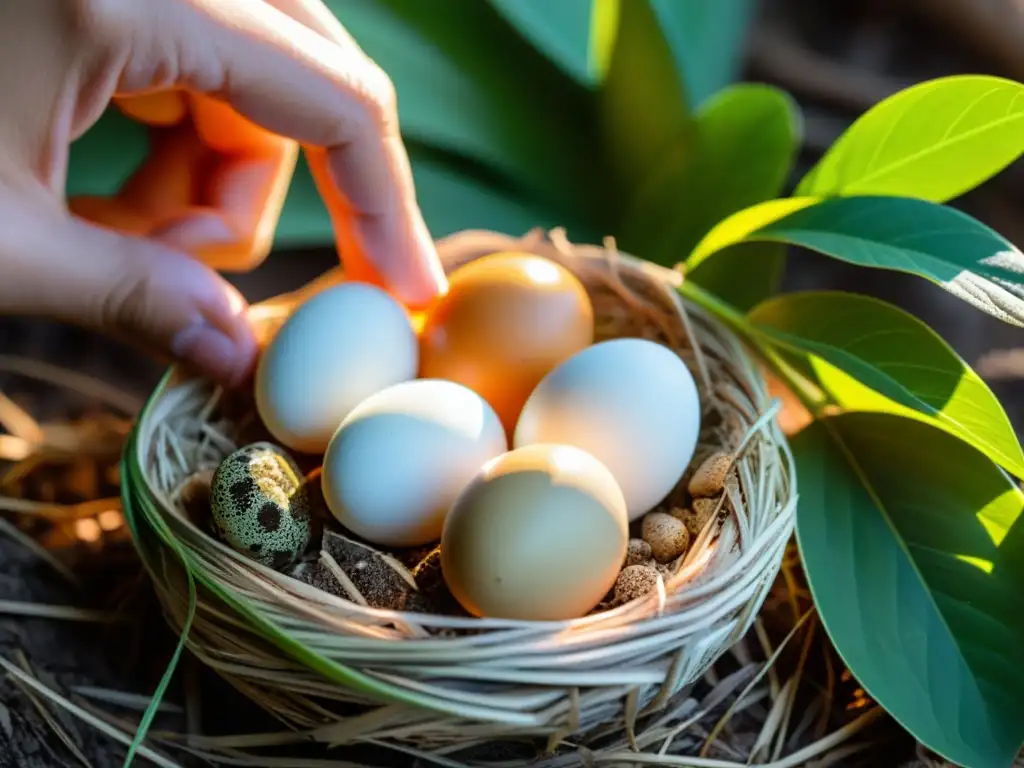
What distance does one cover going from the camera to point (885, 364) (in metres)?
0.67

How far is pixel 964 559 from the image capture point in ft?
2.14

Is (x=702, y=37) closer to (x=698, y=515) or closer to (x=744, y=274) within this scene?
(x=744, y=274)

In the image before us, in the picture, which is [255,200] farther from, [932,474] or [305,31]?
[932,474]

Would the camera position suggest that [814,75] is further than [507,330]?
Yes

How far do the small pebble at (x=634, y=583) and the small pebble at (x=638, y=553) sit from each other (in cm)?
3

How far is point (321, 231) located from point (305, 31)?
12.6 inches

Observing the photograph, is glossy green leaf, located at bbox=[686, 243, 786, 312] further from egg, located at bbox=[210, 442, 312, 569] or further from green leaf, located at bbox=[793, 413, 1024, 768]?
egg, located at bbox=[210, 442, 312, 569]

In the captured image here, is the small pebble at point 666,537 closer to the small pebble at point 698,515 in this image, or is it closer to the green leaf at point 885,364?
the small pebble at point 698,515

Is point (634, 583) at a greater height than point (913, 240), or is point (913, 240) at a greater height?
point (913, 240)

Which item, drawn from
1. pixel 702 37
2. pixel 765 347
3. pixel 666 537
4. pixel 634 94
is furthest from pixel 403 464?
→ pixel 702 37

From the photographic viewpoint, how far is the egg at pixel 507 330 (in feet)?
2.34

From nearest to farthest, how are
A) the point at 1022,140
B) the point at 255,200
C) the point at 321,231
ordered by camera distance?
1. the point at 1022,140
2. the point at 255,200
3. the point at 321,231

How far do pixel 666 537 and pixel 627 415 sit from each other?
0.29 ft

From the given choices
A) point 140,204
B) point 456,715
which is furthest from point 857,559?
point 140,204
